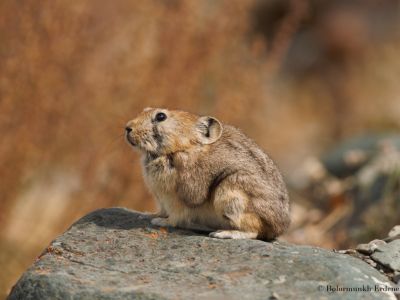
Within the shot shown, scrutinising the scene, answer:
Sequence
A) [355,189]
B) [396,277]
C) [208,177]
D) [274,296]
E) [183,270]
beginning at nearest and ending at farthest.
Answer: [274,296]
[183,270]
[396,277]
[208,177]
[355,189]

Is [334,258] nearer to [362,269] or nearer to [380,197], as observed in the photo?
[362,269]

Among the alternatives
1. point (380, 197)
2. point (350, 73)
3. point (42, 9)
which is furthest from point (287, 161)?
point (42, 9)

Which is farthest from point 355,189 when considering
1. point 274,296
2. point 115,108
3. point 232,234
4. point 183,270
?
point 274,296

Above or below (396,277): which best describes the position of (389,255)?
above

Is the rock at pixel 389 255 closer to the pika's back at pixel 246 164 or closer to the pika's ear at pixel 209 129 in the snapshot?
the pika's back at pixel 246 164

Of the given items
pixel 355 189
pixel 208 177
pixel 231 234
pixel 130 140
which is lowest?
pixel 231 234

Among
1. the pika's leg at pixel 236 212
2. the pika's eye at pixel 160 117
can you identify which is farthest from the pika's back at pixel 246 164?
the pika's eye at pixel 160 117

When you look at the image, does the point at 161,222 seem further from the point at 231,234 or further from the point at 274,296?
the point at 274,296
